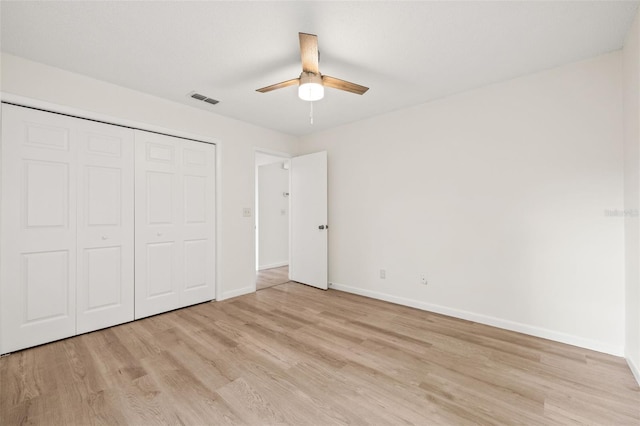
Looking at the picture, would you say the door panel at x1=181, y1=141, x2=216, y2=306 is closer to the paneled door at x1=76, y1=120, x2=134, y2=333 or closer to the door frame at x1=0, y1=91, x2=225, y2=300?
the door frame at x1=0, y1=91, x2=225, y2=300

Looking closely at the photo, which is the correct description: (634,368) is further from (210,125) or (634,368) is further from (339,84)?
(210,125)

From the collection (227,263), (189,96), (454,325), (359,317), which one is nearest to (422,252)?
(454,325)

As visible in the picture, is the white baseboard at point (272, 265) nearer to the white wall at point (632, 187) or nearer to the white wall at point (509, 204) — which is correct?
the white wall at point (509, 204)

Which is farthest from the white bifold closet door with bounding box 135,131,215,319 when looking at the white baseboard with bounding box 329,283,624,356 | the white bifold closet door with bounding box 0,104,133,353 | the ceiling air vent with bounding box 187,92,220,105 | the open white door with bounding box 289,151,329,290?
the white baseboard with bounding box 329,283,624,356

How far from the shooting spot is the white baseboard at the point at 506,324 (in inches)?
90.8

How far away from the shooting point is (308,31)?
202cm

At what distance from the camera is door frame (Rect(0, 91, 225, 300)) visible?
236cm

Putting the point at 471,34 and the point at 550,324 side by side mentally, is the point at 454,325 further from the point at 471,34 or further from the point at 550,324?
the point at 471,34

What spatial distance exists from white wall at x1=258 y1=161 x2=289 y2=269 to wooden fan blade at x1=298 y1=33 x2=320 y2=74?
4.24 meters

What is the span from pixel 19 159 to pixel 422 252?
Answer: 13.5 feet

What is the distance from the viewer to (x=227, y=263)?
3797 millimetres

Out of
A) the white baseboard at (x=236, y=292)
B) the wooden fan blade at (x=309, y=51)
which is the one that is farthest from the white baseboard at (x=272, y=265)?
the wooden fan blade at (x=309, y=51)

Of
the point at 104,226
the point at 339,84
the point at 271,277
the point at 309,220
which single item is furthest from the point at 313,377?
the point at 271,277

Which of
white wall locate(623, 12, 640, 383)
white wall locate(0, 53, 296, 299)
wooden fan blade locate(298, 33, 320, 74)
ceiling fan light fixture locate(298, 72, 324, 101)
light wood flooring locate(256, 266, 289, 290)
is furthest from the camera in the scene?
light wood flooring locate(256, 266, 289, 290)
